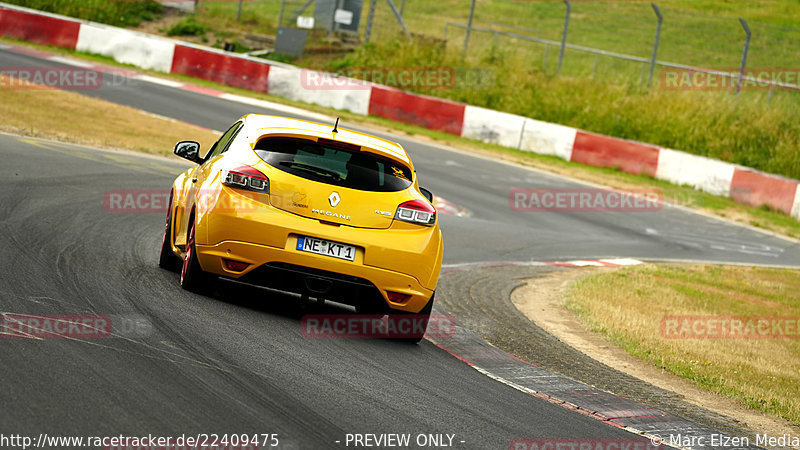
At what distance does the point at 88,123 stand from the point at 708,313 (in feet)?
39.5

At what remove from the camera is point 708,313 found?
1182 cm

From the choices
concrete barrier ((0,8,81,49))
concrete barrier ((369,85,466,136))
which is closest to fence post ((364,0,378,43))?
concrete barrier ((369,85,466,136))

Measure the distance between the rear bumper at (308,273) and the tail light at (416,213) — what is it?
1.38 feet

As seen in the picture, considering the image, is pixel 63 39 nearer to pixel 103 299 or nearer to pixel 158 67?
pixel 158 67

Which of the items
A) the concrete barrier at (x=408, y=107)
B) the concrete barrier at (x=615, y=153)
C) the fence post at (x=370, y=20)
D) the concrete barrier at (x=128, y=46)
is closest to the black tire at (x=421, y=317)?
the concrete barrier at (x=408, y=107)

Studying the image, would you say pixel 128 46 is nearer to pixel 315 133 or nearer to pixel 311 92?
pixel 311 92

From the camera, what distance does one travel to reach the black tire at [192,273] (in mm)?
7457

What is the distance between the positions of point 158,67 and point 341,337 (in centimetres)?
2425

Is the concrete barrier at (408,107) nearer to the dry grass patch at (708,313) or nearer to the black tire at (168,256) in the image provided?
the dry grass patch at (708,313)

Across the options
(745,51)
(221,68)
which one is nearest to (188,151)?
(745,51)

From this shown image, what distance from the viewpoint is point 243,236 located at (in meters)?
7.11

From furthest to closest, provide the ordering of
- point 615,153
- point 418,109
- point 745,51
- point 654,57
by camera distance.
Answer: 1. point 654,57
2. point 418,109
3. point 745,51
4. point 615,153

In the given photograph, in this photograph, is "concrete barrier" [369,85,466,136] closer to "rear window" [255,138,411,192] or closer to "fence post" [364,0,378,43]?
"fence post" [364,0,378,43]

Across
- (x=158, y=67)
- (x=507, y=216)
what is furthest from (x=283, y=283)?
(x=158, y=67)
